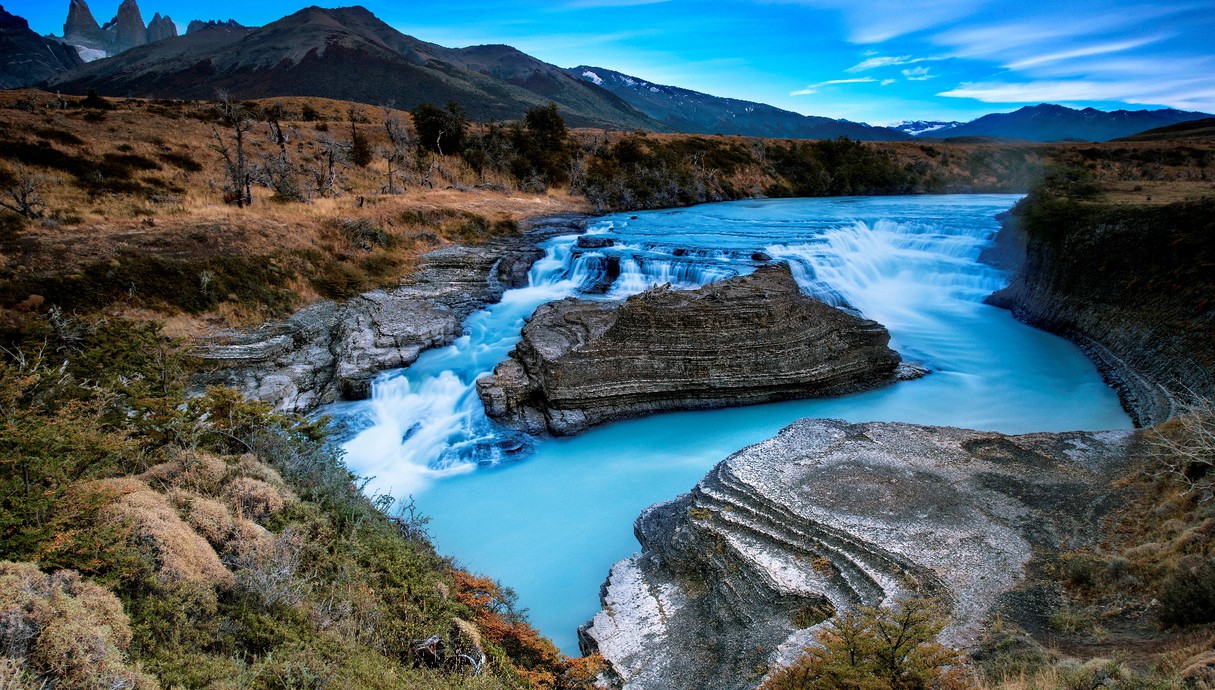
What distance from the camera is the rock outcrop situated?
15656mm

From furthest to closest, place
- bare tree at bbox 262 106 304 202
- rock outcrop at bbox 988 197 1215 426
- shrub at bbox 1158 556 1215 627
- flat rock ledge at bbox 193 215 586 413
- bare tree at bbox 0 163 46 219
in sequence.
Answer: bare tree at bbox 262 106 304 202 → bare tree at bbox 0 163 46 219 → flat rock ledge at bbox 193 215 586 413 → rock outcrop at bbox 988 197 1215 426 → shrub at bbox 1158 556 1215 627

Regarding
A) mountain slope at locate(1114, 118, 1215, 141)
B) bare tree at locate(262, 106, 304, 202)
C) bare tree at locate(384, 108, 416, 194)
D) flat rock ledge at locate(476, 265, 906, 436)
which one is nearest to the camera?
flat rock ledge at locate(476, 265, 906, 436)

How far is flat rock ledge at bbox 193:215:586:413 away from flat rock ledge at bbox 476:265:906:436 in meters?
4.13

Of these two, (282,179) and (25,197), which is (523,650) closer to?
(25,197)

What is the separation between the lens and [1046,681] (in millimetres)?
5152

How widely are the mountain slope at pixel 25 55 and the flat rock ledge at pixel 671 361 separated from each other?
197 metres

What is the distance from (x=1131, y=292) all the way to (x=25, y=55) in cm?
23584

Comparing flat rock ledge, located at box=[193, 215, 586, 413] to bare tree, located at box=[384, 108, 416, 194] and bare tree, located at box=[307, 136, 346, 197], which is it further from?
bare tree, located at box=[384, 108, 416, 194]

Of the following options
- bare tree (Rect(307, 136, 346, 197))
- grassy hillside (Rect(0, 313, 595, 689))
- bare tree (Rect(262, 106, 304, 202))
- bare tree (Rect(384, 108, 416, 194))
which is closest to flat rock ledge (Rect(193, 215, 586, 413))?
grassy hillside (Rect(0, 313, 595, 689))

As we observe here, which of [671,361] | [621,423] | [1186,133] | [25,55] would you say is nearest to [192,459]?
[621,423]

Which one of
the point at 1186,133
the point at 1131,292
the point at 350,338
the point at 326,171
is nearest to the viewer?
the point at 350,338

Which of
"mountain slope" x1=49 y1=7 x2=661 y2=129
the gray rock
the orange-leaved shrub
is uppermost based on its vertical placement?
"mountain slope" x1=49 y1=7 x2=661 y2=129

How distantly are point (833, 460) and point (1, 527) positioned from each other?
11.0 m

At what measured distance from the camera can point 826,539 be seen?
28.7 feet
